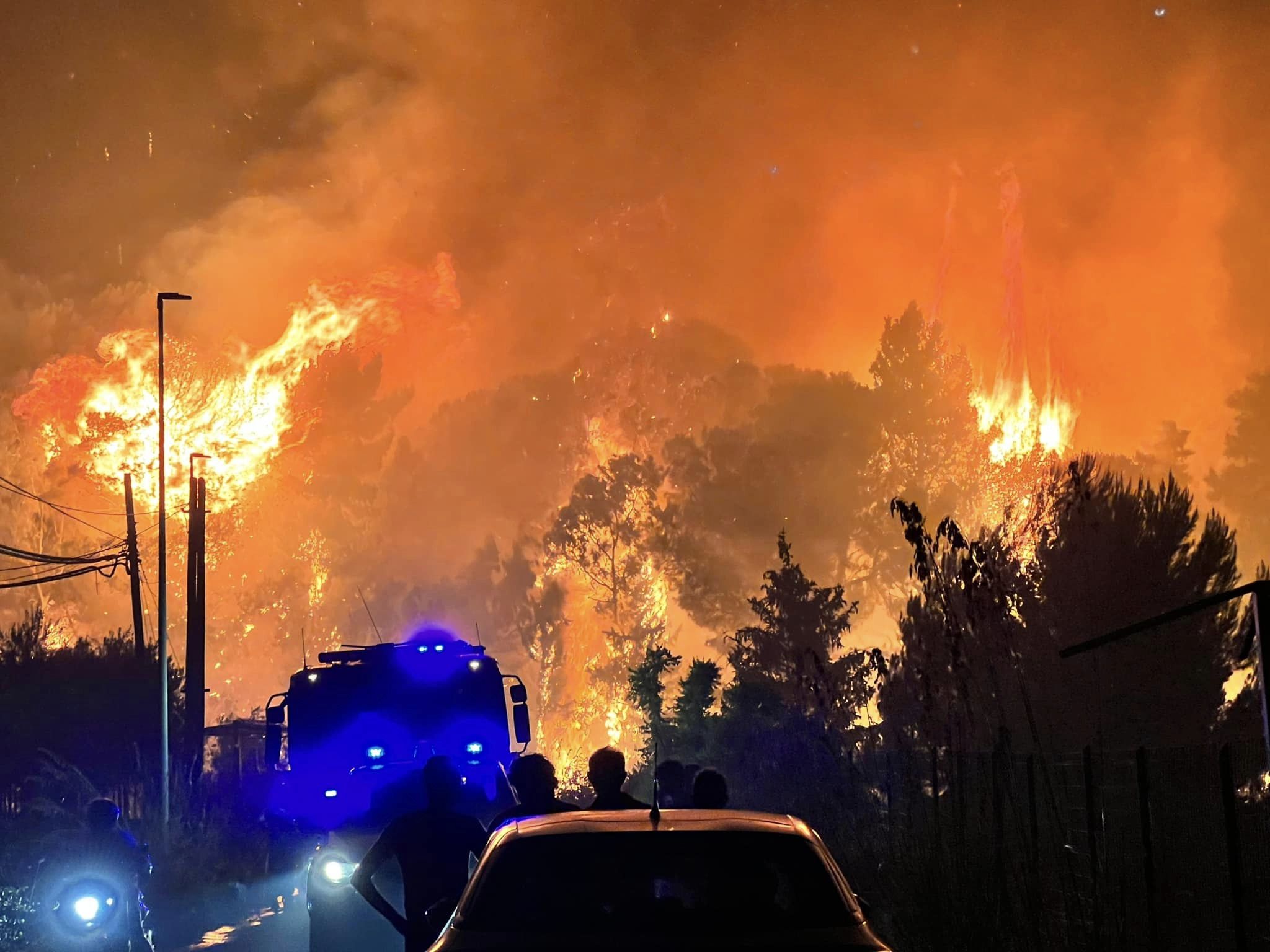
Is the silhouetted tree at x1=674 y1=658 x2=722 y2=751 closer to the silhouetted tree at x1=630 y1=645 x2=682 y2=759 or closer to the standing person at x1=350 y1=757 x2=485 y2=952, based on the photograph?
the silhouetted tree at x1=630 y1=645 x2=682 y2=759

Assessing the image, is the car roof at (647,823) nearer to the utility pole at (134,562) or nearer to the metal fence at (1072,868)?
the metal fence at (1072,868)

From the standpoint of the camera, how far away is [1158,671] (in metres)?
29.1

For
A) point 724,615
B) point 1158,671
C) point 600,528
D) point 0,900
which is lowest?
point 0,900

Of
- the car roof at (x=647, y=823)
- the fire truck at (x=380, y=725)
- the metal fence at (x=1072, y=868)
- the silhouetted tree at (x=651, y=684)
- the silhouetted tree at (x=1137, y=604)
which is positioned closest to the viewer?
the car roof at (x=647, y=823)

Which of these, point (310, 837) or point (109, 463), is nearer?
point (310, 837)

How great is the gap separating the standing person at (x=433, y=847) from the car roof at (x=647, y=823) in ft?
7.02

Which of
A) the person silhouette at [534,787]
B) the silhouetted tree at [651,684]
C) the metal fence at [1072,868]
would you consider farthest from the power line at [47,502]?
the person silhouette at [534,787]

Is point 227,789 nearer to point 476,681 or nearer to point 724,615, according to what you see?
point 476,681

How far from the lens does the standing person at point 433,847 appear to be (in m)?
7.45

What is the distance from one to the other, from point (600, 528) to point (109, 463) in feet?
212

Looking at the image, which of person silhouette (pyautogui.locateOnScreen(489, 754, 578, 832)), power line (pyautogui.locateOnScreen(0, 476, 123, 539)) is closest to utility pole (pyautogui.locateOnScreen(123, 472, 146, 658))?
power line (pyautogui.locateOnScreen(0, 476, 123, 539))

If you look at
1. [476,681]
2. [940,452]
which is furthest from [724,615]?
[476,681]

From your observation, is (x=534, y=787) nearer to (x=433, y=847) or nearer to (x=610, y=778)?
(x=610, y=778)

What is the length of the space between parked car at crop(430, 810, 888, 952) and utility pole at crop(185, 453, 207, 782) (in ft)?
90.7
